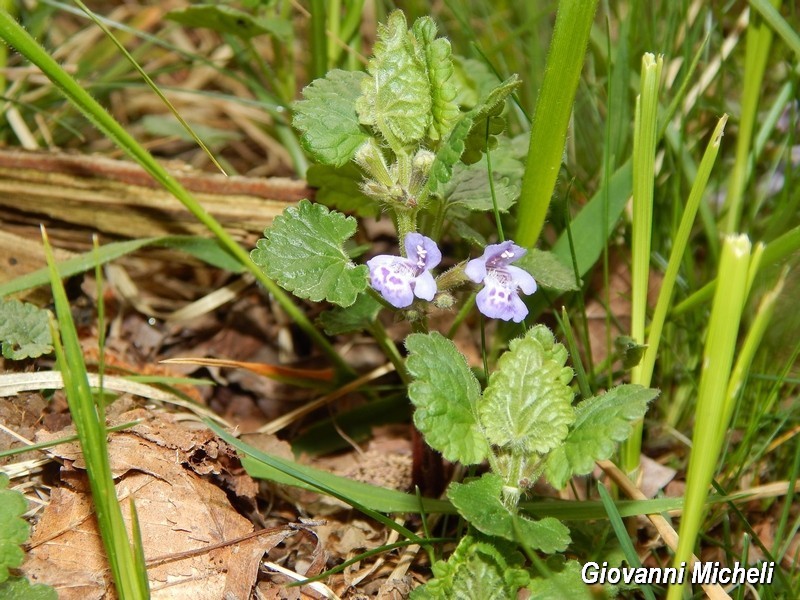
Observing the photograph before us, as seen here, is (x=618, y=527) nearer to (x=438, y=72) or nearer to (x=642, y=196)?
(x=642, y=196)

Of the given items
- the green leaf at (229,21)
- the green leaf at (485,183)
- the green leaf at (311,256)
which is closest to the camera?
the green leaf at (311,256)

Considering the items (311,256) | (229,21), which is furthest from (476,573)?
(229,21)

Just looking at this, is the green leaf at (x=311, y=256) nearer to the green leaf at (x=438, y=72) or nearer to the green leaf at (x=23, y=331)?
the green leaf at (x=438, y=72)

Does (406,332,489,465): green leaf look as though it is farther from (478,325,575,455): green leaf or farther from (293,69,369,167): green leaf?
(293,69,369,167): green leaf

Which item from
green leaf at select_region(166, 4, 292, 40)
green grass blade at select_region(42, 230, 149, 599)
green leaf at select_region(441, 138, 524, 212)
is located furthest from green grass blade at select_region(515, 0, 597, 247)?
green leaf at select_region(166, 4, 292, 40)

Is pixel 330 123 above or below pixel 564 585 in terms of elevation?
above

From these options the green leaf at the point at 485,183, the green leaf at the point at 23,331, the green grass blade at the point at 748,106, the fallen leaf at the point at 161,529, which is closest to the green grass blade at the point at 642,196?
the green leaf at the point at 485,183
